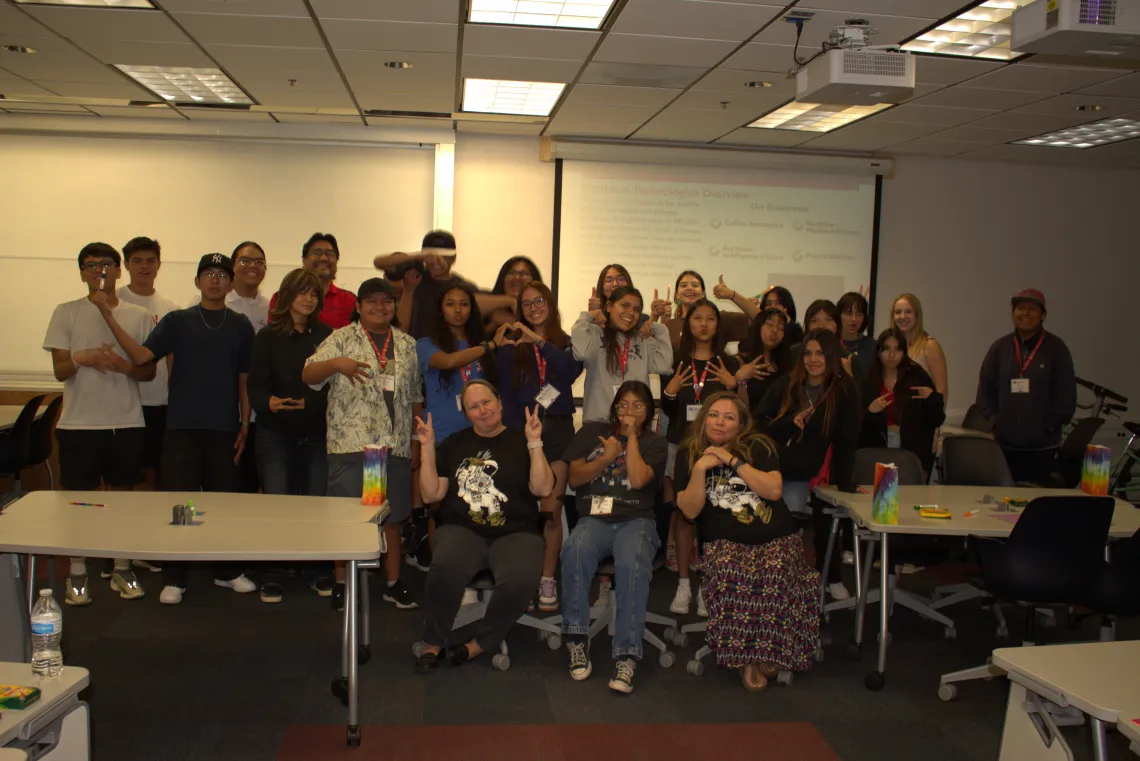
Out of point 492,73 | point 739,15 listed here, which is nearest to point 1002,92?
point 739,15

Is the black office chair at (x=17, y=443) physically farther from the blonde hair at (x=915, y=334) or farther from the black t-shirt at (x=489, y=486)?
the blonde hair at (x=915, y=334)

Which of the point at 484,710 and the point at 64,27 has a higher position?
the point at 64,27

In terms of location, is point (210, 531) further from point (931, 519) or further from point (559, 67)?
point (559, 67)

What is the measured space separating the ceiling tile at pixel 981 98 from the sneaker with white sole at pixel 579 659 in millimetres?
3895

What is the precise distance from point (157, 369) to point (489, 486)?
204cm

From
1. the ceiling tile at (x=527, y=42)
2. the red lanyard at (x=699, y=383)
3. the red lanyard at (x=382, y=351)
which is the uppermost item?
the ceiling tile at (x=527, y=42)

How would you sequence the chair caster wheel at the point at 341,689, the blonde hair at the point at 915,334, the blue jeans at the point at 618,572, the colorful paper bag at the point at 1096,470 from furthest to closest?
the blonde hair at the point at 915,334, the colorful paper bag at the point at 1096,470, the blue jeans at the point at 618,572, the chair caster wheel at the point at 341,689

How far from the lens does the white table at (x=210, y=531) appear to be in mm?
2707

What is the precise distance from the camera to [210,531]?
116 inches

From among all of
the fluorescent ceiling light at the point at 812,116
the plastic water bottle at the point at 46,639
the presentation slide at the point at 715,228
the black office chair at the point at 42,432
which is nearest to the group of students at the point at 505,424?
the black office chair at the point at 42,432

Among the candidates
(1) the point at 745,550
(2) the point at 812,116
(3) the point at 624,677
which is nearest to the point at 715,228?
(2) the point at 812,116

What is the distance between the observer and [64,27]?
4645mm

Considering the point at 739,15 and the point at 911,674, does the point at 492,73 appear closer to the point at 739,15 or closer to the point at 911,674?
the point at 739,15

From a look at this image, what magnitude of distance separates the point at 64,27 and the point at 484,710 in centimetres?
400
